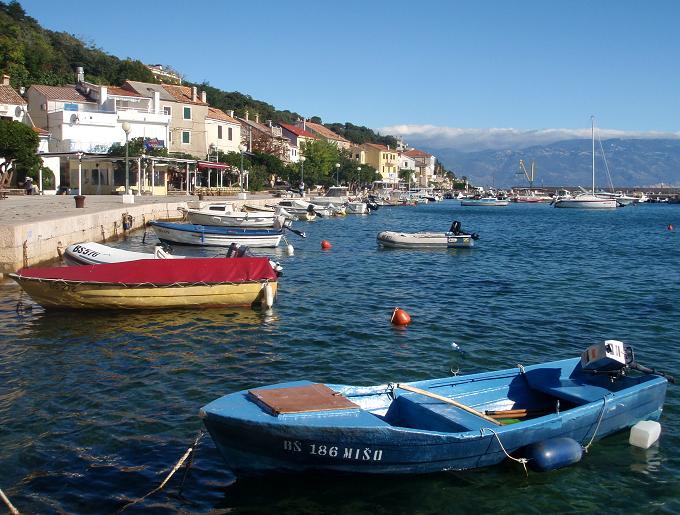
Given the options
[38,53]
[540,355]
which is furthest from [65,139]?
[540,355]

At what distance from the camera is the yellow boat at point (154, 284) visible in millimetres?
15766

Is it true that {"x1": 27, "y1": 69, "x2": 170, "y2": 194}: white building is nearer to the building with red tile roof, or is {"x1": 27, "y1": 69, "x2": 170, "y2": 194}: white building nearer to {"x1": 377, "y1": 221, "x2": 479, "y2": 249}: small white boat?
{"x1": 377, "y1": 221, "x2": 479, "y2": 249}: small white boat

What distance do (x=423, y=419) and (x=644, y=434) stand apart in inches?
128

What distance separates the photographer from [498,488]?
26.8 feet

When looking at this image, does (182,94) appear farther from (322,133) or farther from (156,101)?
(322,133)

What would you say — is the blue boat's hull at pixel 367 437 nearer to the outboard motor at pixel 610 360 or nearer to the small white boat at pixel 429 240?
the outboard motor at pixel 610 360

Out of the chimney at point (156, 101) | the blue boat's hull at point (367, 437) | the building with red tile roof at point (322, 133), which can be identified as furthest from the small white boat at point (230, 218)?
the building with red tile roof at point (322, 133)

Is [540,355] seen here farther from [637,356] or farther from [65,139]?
[65,139]

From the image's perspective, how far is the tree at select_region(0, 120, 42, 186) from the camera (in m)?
40.0

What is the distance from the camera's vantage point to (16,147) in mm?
40469

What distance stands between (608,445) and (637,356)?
17.2 feet

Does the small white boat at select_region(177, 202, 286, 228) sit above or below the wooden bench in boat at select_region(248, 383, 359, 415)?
above

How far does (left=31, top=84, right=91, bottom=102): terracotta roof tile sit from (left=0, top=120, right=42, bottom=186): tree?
46.9 ft

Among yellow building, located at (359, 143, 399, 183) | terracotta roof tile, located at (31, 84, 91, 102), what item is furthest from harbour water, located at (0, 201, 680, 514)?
yellow building, located at (359, 143, 399, 183)
